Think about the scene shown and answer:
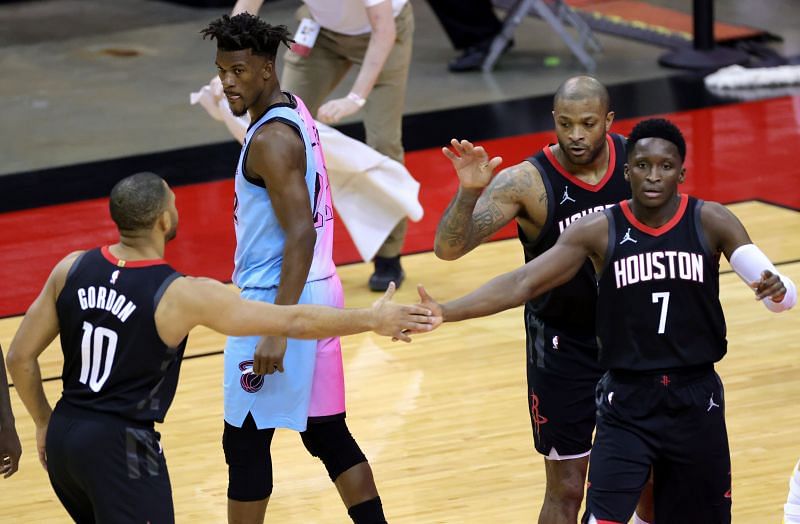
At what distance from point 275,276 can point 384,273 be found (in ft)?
10.2

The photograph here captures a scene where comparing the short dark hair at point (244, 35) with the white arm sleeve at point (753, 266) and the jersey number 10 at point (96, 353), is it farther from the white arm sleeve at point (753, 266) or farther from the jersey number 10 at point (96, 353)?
the white arm sleeve at point (753, 266)

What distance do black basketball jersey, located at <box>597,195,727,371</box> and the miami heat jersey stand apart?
95 centimetres

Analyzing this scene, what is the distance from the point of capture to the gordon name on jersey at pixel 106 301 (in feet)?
12.1

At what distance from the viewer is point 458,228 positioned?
14.4 ft

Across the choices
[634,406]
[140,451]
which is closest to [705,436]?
[634,406]

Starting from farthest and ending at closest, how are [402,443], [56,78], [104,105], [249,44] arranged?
[56,78]
[104,105]
[402,443]
[249,44]

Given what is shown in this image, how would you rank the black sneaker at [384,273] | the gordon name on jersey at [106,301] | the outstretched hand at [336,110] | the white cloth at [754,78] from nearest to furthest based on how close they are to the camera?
the gordon name on jersey at [106,301]
the outstretched hand at [336,110]
the black sneaker at [384,273]
the white cloth at [754,78]

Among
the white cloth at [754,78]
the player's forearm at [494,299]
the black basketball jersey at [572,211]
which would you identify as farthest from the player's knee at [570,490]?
the white cloth at [754,78]

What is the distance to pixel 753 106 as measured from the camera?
1066 cm

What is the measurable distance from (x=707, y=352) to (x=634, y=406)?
246mm

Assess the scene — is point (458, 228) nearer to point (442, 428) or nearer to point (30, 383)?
point (30, 383)

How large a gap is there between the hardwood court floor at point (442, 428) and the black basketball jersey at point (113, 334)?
59.0 inches

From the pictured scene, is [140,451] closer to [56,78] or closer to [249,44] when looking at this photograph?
[249,44]

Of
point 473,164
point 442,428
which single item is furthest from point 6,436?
point 442,428
